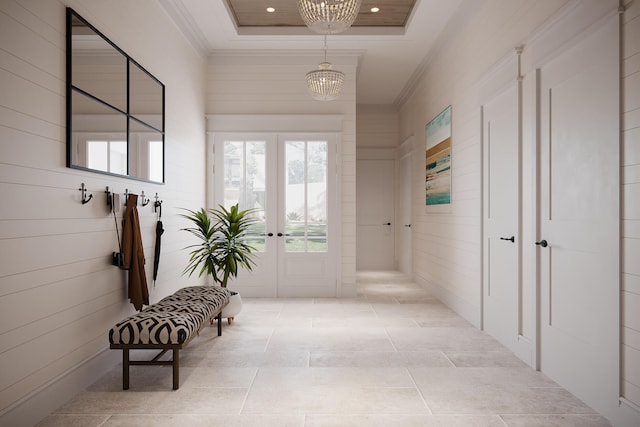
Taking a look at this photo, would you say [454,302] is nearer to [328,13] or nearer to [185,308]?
[185,308]

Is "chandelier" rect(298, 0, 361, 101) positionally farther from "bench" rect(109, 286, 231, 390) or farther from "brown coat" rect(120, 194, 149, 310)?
"bench" rect(109, 286, 231, 390)

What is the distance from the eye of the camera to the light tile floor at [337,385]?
2412 mm

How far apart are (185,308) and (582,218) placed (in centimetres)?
269

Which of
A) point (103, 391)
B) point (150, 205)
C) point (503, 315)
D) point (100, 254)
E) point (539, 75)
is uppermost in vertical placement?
point (539, 75)

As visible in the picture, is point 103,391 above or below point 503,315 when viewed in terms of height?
below

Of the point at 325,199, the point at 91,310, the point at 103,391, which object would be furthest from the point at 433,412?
the point at 325,199

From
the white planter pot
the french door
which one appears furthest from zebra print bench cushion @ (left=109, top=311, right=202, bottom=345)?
the french door

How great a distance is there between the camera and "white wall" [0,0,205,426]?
2.15 meters

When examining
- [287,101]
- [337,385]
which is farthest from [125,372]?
[287,101]

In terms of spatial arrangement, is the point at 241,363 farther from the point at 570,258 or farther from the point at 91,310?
the point at 570,258

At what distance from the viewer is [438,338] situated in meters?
3.94

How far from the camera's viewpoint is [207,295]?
370 centimetres

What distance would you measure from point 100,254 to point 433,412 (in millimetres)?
2403

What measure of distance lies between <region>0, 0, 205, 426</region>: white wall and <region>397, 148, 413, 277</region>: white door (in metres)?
4.97
